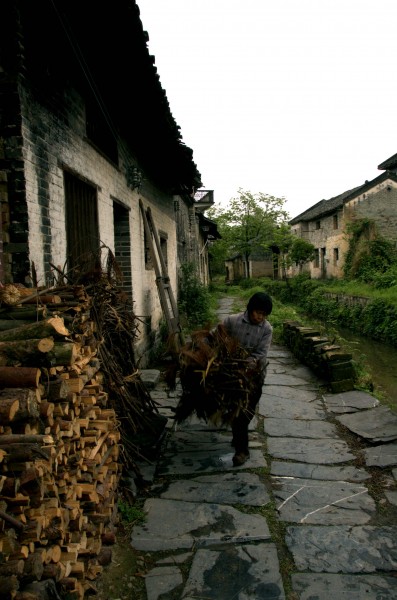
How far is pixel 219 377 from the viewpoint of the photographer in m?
3.67

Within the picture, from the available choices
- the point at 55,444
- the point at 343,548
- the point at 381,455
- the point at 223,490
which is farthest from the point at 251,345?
the point at 55,444

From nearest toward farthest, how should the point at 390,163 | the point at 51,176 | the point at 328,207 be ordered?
the point at 51,176 < the point at 390,163 < the point at 328,207

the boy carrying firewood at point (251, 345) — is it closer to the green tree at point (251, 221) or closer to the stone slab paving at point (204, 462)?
the stone slab paving at point (204, 462)

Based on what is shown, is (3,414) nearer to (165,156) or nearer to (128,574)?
(128,574)

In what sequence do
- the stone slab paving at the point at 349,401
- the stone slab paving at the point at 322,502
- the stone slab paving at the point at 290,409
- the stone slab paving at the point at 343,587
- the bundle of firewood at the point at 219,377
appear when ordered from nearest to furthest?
the stone slab paving at the point at 343,587
the stone slab paving at the point at 322,502
the bundle of firewood at the point at 219,377
the stone slab paving at the point at 290,409
the stone slab paving at the point at 349,401

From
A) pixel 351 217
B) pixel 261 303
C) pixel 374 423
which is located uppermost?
pixel 351 217

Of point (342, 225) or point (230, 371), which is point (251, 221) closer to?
point (342, 225)

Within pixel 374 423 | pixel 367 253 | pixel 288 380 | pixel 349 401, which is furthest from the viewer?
pixel 367 253

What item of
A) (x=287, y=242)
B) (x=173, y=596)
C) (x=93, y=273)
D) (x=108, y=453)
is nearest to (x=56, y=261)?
(x=93, y=273)

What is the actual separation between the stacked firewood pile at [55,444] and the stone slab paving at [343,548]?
1.22m

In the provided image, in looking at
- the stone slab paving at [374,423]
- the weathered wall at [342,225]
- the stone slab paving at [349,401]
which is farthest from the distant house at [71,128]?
the weathered wall at [342,225]

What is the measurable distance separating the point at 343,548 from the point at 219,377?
1.47 meters

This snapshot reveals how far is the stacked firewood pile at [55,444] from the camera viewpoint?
1800mm

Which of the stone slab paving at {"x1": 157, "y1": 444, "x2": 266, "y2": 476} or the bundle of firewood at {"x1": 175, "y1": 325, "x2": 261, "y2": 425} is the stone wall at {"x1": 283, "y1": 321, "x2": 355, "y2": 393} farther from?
the bundle of firewood at {"x1": 175, "y1": 325, "x2": 261, "y2": 425}
